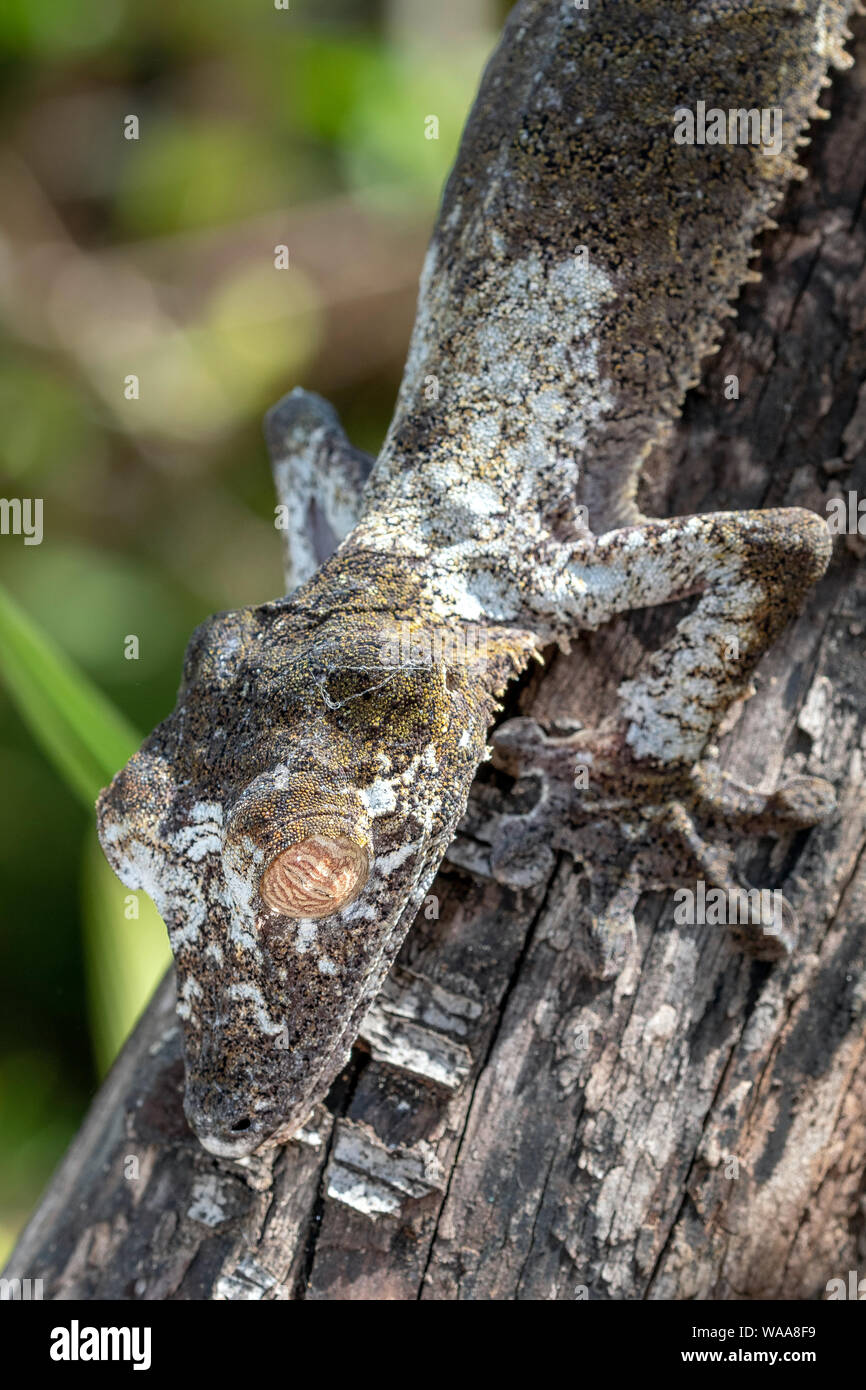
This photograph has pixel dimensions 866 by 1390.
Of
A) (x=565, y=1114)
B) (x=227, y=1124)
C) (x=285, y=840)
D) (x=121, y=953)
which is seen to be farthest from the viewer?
(x=121, y=953)

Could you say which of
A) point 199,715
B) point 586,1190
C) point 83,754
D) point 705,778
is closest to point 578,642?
point 705,778

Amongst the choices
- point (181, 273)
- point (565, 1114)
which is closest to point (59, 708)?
point (565, 1114)

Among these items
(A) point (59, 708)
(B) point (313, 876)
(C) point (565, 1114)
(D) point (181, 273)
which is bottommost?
(C) point (565, 1114)

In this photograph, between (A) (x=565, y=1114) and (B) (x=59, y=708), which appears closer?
(A) (x=565, y=1114)

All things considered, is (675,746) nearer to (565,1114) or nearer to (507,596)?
(507,596)

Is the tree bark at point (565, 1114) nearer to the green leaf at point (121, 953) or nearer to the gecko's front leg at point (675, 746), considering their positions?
the gecko's front leg at point (675, 746)

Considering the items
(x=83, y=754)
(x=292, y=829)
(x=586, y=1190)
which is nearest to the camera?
(x=292, y=829)

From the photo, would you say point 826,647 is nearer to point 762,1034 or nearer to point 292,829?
point 762,1034
